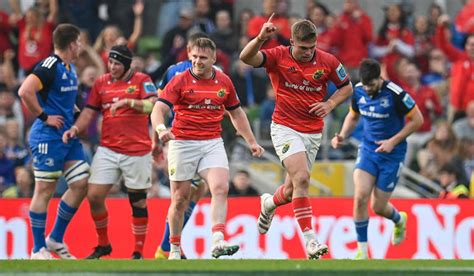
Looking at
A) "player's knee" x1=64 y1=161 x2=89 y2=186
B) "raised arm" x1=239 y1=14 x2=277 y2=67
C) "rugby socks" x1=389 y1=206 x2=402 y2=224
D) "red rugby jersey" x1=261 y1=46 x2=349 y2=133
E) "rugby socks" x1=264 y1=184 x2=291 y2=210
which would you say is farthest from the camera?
"rugby socks" x1=389 y1=206 x2=402 y2=224

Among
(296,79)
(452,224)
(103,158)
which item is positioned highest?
(296,79)

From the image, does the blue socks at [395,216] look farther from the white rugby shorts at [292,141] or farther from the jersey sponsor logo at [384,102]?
the white rugby shorts at [292,141]

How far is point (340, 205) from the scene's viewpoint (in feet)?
59.7

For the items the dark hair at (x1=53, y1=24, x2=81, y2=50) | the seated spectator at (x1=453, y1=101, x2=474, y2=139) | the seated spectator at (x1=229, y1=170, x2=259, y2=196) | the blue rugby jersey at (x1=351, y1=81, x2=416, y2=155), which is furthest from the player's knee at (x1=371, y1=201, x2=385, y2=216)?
the seated spectator at (x1=453, y1=101, x2=474, y2=139)

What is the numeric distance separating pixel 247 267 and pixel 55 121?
14.1ft

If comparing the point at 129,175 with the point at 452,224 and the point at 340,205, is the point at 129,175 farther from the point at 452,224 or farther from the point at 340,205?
Answer: the point at 452,224

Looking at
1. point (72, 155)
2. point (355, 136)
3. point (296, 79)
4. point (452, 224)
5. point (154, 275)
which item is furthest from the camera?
point (355, 136)

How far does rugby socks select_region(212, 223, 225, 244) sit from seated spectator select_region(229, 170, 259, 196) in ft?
17.5

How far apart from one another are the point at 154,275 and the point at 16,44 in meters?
11.6

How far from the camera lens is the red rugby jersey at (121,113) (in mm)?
15391

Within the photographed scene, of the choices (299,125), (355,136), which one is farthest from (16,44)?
(299,125)

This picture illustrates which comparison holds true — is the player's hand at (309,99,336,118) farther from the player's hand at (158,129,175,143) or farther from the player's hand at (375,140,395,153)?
the player's hand at (375,140,395,153)

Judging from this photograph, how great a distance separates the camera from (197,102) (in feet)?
46.0

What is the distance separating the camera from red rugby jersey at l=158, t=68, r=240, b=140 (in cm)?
1397
